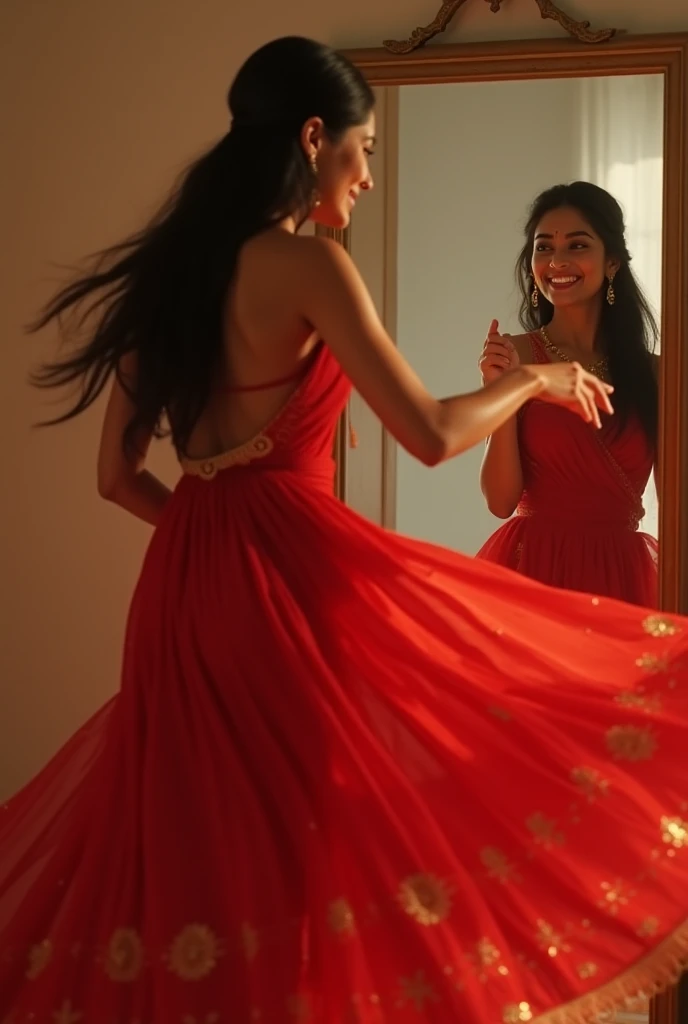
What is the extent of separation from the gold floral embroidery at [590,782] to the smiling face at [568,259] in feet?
3.34

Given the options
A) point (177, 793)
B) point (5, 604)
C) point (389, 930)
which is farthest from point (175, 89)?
point (389, 930)

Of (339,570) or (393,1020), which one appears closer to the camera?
(393,1020)

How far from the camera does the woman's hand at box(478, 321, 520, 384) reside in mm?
2426

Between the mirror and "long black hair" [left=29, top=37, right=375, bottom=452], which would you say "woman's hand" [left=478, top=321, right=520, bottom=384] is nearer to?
the mirror

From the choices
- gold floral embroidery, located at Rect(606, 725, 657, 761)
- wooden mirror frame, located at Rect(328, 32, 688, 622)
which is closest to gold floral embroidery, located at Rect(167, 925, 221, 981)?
gold floral embroidery, located at Rect(606, 725, 657, 761)

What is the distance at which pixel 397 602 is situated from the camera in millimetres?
1718

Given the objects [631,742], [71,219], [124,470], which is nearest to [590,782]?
[631,742]

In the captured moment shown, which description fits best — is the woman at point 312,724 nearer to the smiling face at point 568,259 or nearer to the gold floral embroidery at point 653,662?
the gold floral embroidery at point 653,662

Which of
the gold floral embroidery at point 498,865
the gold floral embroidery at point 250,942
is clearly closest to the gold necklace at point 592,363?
the gold floral embroidery at point 498,865

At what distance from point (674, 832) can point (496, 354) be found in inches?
40.1

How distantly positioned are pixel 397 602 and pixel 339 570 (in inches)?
3.4

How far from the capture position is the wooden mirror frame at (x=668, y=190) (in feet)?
7.86

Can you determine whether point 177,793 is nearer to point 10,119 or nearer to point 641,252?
point 641,252

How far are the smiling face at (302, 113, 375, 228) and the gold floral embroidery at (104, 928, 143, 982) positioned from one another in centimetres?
88
